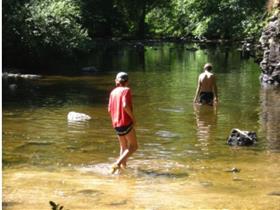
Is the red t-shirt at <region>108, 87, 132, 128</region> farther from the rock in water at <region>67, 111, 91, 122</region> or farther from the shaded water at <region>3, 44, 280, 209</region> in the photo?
the rock in water at <region>67, 111, 91, 122</region>

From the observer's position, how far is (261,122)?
1616 centimetres

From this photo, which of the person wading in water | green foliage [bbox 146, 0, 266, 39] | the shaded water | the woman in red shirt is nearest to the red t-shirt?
the woman in red shirt

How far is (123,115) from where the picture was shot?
9992mm

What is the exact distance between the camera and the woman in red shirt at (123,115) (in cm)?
985

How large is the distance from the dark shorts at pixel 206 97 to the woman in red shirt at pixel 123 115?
8.92m

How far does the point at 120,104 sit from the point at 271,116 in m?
8.43

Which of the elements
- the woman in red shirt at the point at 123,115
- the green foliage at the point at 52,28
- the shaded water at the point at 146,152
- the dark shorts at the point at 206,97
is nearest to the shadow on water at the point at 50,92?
the shaded water at the point at 146,152

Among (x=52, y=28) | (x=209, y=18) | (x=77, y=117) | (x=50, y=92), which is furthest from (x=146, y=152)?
(x=209, y=18)

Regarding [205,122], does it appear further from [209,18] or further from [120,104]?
[209,18]

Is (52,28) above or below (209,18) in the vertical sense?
below

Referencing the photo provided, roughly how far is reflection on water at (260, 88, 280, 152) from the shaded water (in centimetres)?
2

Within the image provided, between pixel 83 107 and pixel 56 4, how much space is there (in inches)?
755

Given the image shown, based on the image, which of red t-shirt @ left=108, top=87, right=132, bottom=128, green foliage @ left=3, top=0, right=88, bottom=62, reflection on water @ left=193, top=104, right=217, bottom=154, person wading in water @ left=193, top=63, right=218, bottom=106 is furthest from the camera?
green foliage @ left=3, top=0, right=88, bottom=62

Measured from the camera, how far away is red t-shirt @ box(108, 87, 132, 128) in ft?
32.3
